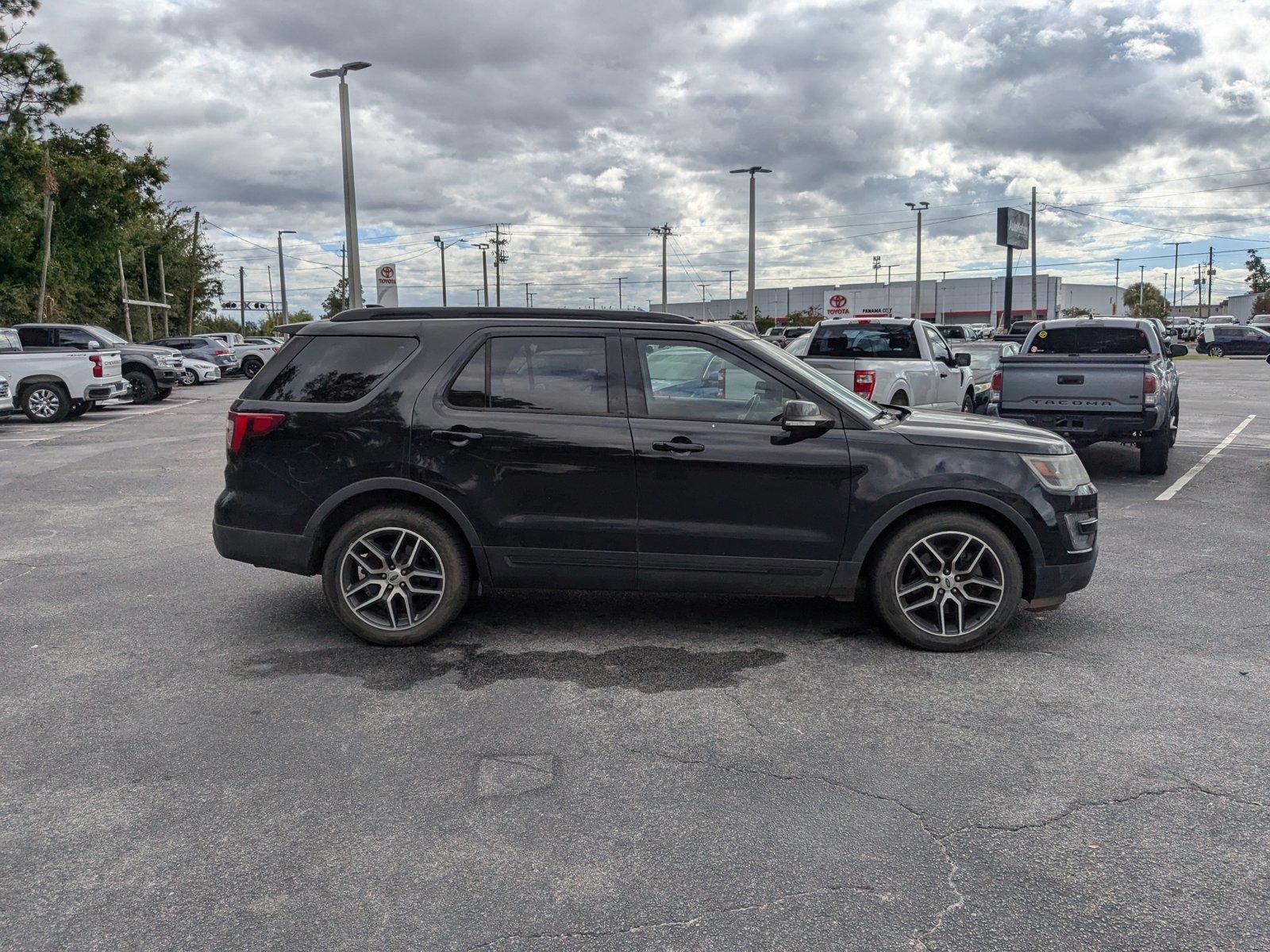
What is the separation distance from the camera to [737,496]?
5285 millimetres

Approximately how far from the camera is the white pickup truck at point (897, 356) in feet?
42.0

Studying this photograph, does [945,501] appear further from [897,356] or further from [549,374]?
[897,356]

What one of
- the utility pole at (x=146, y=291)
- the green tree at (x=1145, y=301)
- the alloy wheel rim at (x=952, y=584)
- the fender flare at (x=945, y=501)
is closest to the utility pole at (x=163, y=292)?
the utility pole at (x=146, y=291)

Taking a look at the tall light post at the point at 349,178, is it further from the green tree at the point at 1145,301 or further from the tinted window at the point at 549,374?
the green tree at the point at 1145,301

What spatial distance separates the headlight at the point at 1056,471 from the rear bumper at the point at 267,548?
3.76 metres

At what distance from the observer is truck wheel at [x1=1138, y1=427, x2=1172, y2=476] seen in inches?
459

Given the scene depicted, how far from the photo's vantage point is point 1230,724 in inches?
172

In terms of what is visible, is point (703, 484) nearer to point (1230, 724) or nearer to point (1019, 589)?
point (1019, 589)

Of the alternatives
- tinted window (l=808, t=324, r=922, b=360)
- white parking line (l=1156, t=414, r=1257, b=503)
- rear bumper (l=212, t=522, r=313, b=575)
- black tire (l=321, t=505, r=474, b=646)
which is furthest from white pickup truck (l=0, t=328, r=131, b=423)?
white parking line (l=1156, t=414, r=1257, b=503)

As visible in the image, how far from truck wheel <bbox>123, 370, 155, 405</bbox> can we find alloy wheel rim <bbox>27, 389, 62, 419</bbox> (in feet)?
18.1

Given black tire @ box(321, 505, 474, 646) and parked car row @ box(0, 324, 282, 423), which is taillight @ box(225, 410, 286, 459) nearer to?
black tire @ box(321, 505, 474, 646)

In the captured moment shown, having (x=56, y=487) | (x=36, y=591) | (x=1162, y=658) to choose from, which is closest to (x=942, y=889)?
(x=1162, y=658)

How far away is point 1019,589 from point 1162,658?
0.77 meters

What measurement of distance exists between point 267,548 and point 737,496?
2.50m
